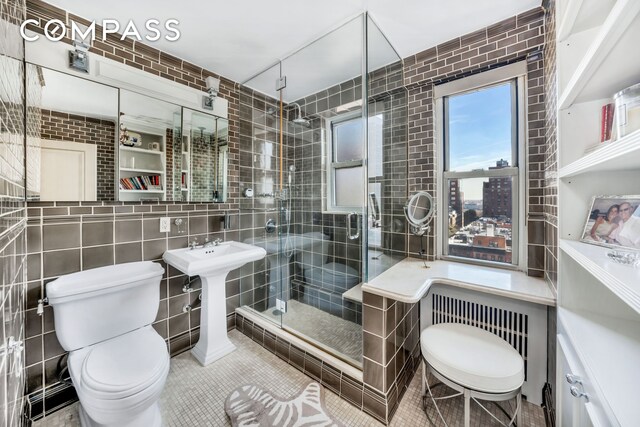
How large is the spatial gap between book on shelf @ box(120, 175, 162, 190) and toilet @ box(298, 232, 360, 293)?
1.46m

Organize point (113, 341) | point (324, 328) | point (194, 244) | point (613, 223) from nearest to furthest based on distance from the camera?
point (613, 223), point (113, 341), point (194, 244), point (324, 328)

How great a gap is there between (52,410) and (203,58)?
2.70 meters

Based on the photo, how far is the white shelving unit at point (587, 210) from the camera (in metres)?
0.66

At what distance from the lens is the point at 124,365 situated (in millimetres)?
1290

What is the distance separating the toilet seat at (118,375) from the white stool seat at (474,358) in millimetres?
1488

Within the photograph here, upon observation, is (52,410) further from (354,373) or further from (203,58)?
(203,58)

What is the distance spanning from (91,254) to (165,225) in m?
0.48

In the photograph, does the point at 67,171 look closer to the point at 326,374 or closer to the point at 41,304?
the point at 41,304

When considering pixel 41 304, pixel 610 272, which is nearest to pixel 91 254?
pixel 41 304

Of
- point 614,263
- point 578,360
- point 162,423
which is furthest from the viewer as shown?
point 162,423

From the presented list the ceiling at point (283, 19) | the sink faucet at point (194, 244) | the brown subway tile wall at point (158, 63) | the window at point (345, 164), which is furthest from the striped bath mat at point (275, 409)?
the ceiling at point (283, 19)

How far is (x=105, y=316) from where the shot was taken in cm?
150

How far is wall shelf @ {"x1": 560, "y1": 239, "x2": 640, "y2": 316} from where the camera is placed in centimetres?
54

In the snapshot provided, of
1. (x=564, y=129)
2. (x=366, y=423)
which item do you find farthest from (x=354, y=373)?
(x=564, y=129)
